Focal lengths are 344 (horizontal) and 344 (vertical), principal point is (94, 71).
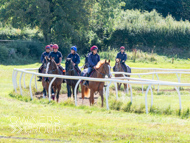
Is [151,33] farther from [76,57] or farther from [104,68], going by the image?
[104,68]

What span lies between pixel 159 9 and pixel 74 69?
126ft

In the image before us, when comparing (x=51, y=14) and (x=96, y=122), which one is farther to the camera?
(x=51, y=14)

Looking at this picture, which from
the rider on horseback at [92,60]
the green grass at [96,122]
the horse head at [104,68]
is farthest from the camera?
the rider on horseback at [92,60]

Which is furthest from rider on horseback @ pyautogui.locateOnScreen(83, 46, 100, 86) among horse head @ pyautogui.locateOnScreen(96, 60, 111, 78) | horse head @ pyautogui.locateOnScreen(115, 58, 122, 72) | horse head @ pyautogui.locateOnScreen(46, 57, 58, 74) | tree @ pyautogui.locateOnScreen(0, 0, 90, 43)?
tree @ pyautogui.locateOnScreen(0, 0, 90, 43)

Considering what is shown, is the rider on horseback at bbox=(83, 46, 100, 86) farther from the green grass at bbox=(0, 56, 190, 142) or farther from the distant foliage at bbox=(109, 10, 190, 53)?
the distant foliage at bbox=(109, 10, 190, 53)

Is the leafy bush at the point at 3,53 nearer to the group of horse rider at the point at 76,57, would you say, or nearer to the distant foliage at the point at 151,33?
the distant foliage at the point at 151,33

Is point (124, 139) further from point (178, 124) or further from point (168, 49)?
point (168, 49)

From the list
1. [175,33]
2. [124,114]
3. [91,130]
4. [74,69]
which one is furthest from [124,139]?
[175,33]

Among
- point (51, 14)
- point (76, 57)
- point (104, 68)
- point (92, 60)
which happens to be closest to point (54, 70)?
point (76, 57)

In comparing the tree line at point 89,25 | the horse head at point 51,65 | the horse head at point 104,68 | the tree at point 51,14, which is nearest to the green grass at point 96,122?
the horse head at point 104,68

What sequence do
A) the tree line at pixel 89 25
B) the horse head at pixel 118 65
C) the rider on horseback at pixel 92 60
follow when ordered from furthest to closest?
the tree line at pixel 89 25 < the horse head at pixel 118 65 < the rider on horseback at pixel 92 60

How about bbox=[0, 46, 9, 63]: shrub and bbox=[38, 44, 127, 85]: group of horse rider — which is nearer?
bbox=[38, 44, 127, 85]: group of horse rider

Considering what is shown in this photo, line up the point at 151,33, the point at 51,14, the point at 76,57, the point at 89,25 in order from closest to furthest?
the point at 76,57
the point at 51,14
the point at 89,25
the point at 151,33

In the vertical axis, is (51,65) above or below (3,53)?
below
